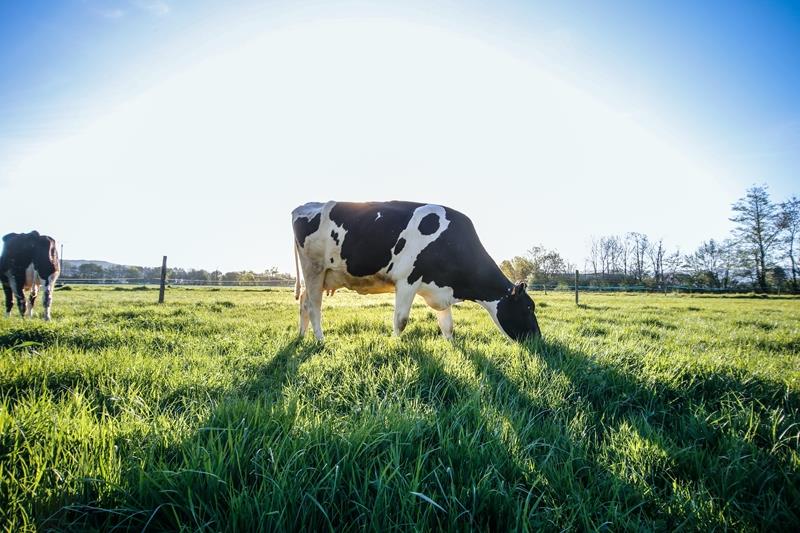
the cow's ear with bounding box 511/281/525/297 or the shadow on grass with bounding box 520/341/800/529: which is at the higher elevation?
the cow's ear with bounding box 511/281/525/297

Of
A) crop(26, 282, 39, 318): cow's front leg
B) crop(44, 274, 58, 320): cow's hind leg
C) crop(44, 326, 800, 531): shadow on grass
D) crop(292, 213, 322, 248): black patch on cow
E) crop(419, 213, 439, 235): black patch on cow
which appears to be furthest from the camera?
crop(26, 282, 39, 318): cow's front leg

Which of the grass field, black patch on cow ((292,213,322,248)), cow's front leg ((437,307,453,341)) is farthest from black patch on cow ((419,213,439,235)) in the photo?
the grass field

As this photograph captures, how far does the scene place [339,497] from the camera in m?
1.39

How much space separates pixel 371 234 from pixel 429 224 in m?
1.10

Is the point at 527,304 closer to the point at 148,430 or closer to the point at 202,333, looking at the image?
the point at 148,430

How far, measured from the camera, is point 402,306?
5953 millimetres

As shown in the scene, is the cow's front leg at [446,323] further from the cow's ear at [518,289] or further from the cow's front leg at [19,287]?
the cow's front leg at [19,287]

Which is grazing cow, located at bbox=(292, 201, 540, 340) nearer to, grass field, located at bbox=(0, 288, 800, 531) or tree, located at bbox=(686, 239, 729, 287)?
grass field, located at bbox=(0, 288, 800, 531)

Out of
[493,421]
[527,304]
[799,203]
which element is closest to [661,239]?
[799,203]

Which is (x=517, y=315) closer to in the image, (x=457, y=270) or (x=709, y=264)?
(x=457, y=270)

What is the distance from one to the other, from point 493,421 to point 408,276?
4.11 meters

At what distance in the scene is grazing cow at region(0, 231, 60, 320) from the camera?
8.55m

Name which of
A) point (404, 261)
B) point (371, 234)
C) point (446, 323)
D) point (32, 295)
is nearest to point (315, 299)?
point (371, 234)

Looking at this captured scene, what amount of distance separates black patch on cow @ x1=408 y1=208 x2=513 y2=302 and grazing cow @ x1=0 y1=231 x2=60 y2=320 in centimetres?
943
